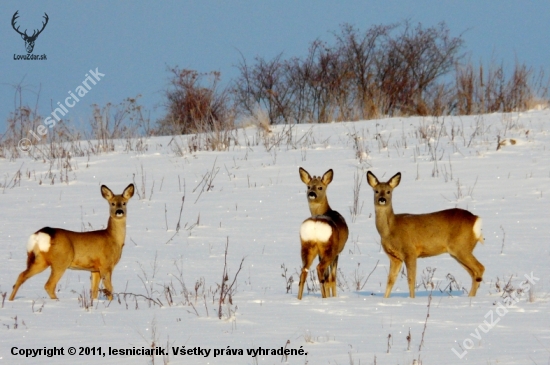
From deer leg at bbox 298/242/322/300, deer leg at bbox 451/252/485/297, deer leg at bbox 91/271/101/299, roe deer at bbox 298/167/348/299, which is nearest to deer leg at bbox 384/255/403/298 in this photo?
roe deer at bbox 298/167/348/299

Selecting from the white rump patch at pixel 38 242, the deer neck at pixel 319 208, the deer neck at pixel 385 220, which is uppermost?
the deer neck at pixel 319 208

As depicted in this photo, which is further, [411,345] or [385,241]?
[385,241]

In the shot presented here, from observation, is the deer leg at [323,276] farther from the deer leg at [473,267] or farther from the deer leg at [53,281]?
the deer leg at [53,281]

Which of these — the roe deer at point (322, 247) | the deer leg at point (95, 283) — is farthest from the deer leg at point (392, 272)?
the deer leg at point (95, 283)

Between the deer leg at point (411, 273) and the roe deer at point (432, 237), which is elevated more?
the roe deer at point (432, 237)

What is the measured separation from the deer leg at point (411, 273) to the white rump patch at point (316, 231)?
90cm

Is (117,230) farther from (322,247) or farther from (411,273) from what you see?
(411,273)

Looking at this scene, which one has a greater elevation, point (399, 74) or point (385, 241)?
point (399, 74)

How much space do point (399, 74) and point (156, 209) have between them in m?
18.7

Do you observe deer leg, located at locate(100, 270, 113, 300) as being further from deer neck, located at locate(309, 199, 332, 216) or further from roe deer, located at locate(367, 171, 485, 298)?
roe deer, located at locate(367, 171, 485, 298)

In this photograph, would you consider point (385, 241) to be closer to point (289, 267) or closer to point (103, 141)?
point (289, 267)

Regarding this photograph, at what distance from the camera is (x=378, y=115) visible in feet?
70.7

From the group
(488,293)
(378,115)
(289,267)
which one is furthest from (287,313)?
(378,115)

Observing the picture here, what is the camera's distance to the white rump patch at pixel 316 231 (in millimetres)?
7871
